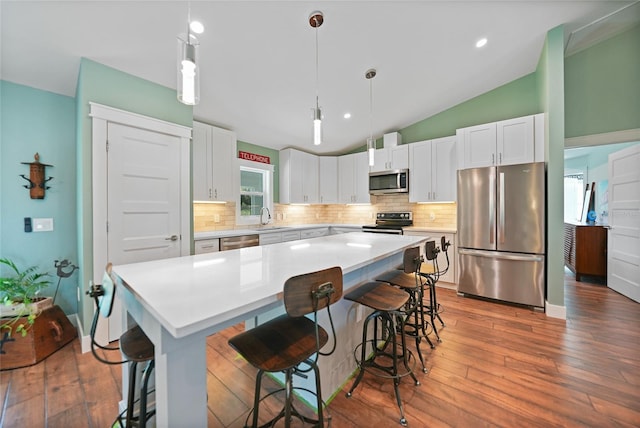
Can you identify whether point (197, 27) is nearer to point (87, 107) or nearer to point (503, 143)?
point (87, 107)

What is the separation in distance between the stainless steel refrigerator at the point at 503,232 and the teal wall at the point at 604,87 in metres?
1.06

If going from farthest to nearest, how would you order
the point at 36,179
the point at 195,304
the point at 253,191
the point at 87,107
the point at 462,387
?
the point at 253,191 < the point at 36,179 < the point at 87,107 < the point at 462,387 < the point at 195,304

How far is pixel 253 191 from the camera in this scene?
15.2 feet

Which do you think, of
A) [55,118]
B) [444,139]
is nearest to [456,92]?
[444,139]

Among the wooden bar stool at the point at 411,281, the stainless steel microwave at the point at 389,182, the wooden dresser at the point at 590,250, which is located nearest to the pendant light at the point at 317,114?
the wooden bar stool at the point at 411,281

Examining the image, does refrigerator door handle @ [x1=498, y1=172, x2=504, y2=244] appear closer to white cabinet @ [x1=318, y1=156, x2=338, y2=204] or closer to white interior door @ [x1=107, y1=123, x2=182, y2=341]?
white cabinet @ [x1=318, y1=156, x2=338, y2=204]

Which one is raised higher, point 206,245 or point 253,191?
point 253,191

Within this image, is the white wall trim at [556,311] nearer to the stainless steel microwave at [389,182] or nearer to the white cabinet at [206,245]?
the stainless steel microwave at [389,182]

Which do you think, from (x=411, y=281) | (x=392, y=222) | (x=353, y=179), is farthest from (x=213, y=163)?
(x=392, y=222)

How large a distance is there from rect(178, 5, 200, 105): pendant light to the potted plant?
2.34 m

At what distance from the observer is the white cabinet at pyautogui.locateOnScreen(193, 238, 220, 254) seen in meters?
3.06

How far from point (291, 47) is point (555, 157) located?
10.3 feet

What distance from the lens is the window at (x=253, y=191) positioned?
173 inches

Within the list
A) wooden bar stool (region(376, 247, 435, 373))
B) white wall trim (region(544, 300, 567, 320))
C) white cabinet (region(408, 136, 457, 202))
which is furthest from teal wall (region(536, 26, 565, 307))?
wooden bar stool (region(376, 247, 435, 373))
